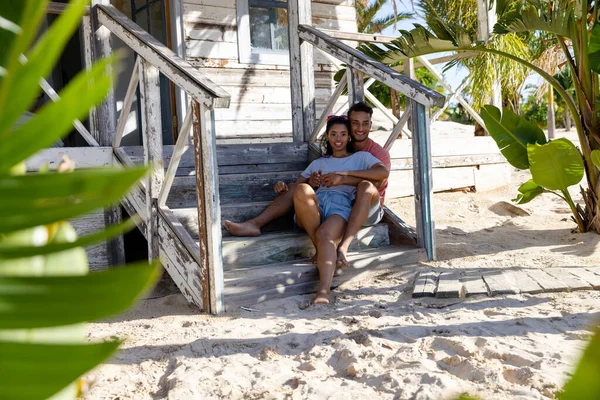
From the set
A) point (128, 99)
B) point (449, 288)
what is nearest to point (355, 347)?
point (449, 288)

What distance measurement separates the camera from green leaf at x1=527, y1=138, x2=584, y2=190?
483cm

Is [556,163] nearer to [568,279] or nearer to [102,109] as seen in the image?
[568,279]

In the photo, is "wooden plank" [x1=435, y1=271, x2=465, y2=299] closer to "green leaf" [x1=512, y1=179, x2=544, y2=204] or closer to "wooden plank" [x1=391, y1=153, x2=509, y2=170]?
"green leaf" [x1=512, y1=179, x2=544, y2=204]

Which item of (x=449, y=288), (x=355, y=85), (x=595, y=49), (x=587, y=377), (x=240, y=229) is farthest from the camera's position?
(x=355, y=85)

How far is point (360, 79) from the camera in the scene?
507cm

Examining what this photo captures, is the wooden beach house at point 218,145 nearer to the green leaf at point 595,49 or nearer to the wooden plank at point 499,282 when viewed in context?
the wooden plank at point 499,282

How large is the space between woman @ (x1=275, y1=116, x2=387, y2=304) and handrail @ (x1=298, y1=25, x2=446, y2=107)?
45 cm

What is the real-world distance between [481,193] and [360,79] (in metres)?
3.69

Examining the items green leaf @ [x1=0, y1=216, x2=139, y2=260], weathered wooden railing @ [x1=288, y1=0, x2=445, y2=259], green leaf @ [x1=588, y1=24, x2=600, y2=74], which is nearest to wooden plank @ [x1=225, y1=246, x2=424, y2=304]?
weathered wooden railing @ [x1=288, y1=0, x2=445, y2=259]

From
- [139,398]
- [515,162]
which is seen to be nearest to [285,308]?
[139,398]

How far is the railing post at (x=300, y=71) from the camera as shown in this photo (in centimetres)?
548

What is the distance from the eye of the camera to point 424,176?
Answer: 4.59 metres

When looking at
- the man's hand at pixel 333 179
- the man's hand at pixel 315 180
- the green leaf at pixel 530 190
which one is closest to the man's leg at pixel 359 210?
the man's hand at pixel 333 179

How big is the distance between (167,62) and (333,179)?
4.56ft
